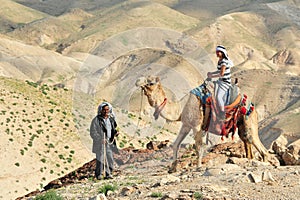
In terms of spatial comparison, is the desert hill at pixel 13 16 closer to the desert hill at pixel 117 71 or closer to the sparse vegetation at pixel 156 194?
the desert hill at pixel 117 71

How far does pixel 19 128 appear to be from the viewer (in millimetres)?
31438

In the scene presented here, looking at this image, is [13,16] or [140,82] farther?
[13,16]

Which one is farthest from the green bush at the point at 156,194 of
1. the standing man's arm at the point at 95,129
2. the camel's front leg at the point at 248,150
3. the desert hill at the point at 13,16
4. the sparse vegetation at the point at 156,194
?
the desert hill at the point at 13,16

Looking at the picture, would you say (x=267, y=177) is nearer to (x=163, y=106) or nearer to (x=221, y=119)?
(x=221, y=119)

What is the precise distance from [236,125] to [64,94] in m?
24.7

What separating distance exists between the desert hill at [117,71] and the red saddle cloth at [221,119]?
74 cm

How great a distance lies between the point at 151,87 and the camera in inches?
512

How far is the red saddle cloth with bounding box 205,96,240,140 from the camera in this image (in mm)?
13586

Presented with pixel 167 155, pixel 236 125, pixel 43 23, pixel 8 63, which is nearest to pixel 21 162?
pixel 167 155

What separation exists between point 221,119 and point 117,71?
65930mm

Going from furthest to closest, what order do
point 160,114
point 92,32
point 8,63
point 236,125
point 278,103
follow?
1. point 92,32
2. point 8,63
3. point 278,103
4. point 236,125
5. point 160,114

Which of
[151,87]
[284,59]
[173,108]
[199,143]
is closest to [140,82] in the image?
[151,87]

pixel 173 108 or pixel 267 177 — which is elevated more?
pixel 173 108

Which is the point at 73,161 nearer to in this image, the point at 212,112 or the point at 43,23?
the point at 212,112
